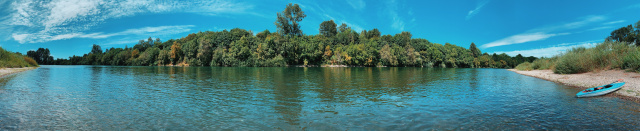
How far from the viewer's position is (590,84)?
22.3 metres

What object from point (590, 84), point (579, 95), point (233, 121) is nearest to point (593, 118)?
point (579, 95)

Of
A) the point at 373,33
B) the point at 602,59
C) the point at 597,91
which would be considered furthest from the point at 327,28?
the point at 597,91

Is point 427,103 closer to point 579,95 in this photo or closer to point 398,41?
point 579,95

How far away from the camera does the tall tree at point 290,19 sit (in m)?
131

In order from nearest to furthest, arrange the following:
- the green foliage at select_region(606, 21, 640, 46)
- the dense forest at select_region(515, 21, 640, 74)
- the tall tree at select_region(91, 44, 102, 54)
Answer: the dense forest at select_region(515, 21, 640, 74)
the green foliage at select_region(606, 21, 640, 46)
the tall tree at select_region(91, 44, 102, 54)

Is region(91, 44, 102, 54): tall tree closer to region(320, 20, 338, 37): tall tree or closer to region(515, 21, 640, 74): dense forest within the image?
region(320, 20, 338, 37): tall tree

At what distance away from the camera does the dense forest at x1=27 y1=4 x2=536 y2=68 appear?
119938mm

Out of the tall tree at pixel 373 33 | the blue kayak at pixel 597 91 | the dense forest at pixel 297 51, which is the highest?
the tall tree at pixel 373 33

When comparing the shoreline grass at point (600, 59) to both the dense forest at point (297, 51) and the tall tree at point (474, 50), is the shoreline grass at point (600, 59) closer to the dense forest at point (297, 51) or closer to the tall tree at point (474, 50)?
the dense forest at point (297, 51)

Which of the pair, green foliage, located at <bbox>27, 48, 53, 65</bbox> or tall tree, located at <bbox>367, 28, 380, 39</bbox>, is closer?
green foliage, located at <bbox>27, 48, 53, 65</bbox>

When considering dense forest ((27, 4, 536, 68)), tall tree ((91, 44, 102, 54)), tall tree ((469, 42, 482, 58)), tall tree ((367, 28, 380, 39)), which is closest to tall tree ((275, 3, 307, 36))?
dense forest ((27, 4, 536, 68))

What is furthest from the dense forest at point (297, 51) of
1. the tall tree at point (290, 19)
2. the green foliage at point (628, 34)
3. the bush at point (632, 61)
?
the bush at point (632, 61)

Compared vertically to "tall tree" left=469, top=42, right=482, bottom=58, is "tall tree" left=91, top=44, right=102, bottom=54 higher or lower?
higher

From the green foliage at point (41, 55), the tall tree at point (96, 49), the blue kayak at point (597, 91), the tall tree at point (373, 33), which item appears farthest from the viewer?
the tall tree at point (96, 49)
